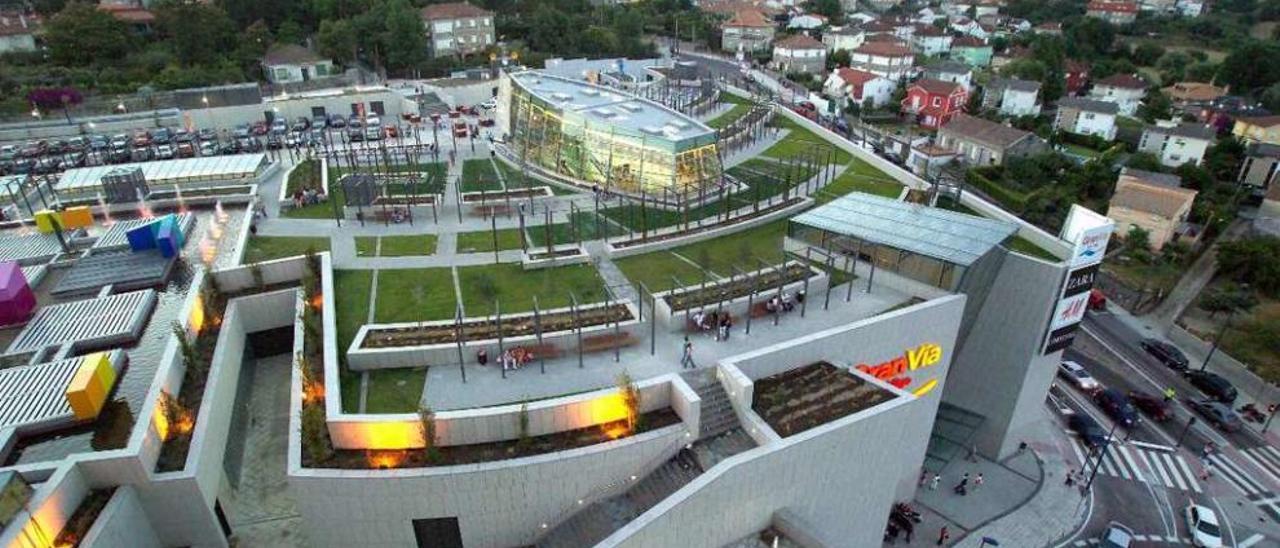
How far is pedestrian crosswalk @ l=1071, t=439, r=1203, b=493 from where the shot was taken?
37.4 metres

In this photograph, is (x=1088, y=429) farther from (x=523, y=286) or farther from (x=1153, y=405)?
(x=523, y=286)

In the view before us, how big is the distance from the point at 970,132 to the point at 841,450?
68.9 meters

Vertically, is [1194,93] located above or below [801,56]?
below

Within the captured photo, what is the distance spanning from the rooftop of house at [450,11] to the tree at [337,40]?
13087 millimetres

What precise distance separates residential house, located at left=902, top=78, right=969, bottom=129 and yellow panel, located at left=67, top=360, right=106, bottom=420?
9658 centimetres

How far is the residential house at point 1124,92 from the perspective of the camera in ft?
338

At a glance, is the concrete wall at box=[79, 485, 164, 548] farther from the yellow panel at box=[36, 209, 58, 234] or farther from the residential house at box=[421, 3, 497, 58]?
the residential house at box=[421, 3, 497, 58]

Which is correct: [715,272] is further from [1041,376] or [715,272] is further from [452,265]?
[1041,376]

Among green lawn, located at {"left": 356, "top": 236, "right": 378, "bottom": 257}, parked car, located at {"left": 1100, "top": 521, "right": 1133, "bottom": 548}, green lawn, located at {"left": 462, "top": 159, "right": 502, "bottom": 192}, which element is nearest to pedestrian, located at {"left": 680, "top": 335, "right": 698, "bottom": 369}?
green lawn, located at {"left": 356, "top": 236, "right": 378, "bottom": 257}

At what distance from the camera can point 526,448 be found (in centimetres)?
2303

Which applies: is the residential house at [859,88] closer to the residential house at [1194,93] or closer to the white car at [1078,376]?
the residential house at [1194,93]

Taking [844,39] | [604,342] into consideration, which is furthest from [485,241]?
[844,39]

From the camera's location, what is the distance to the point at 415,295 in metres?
32.6

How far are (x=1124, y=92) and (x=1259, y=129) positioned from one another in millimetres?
22410
